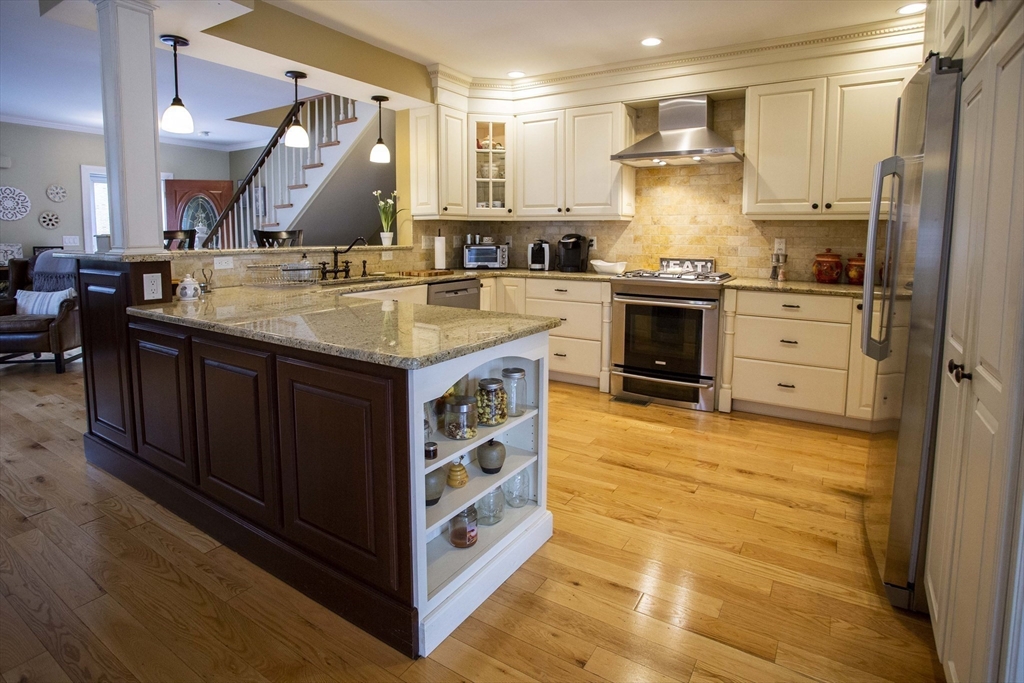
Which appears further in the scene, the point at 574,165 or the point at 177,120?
the point at 574,165

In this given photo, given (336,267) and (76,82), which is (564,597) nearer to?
(336,267)

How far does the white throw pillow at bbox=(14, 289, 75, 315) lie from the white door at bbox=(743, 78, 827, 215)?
5711 millimetres

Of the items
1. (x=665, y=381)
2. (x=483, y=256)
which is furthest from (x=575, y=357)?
(x=483, y=256)

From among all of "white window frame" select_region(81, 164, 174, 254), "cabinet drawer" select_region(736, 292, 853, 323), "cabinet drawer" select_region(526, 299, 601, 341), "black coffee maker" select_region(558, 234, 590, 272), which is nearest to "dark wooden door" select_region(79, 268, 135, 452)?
"cabinet drawer" select_region(526, 299, 601, 341)

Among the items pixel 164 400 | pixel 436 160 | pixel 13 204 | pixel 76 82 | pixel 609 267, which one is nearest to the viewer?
pixel 164 400

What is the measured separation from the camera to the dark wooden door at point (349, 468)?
1743mm

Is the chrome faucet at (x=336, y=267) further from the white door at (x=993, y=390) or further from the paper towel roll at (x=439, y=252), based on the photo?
the white door at (x=993, y=390)

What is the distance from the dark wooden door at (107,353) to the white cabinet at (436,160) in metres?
2.55

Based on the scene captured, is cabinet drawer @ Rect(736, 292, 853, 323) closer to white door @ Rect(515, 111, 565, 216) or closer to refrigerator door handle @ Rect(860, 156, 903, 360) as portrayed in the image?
refrigerator door handle @ Rect(860, 156, 903, 360)

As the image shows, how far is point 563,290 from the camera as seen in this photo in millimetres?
4758

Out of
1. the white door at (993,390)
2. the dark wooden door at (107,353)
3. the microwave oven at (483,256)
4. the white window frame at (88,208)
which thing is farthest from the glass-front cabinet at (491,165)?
the white window frame at (88,208)

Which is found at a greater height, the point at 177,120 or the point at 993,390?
the point at 177,120

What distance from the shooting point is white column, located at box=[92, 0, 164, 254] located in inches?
108

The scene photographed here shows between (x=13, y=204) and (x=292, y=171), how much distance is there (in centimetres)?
395
